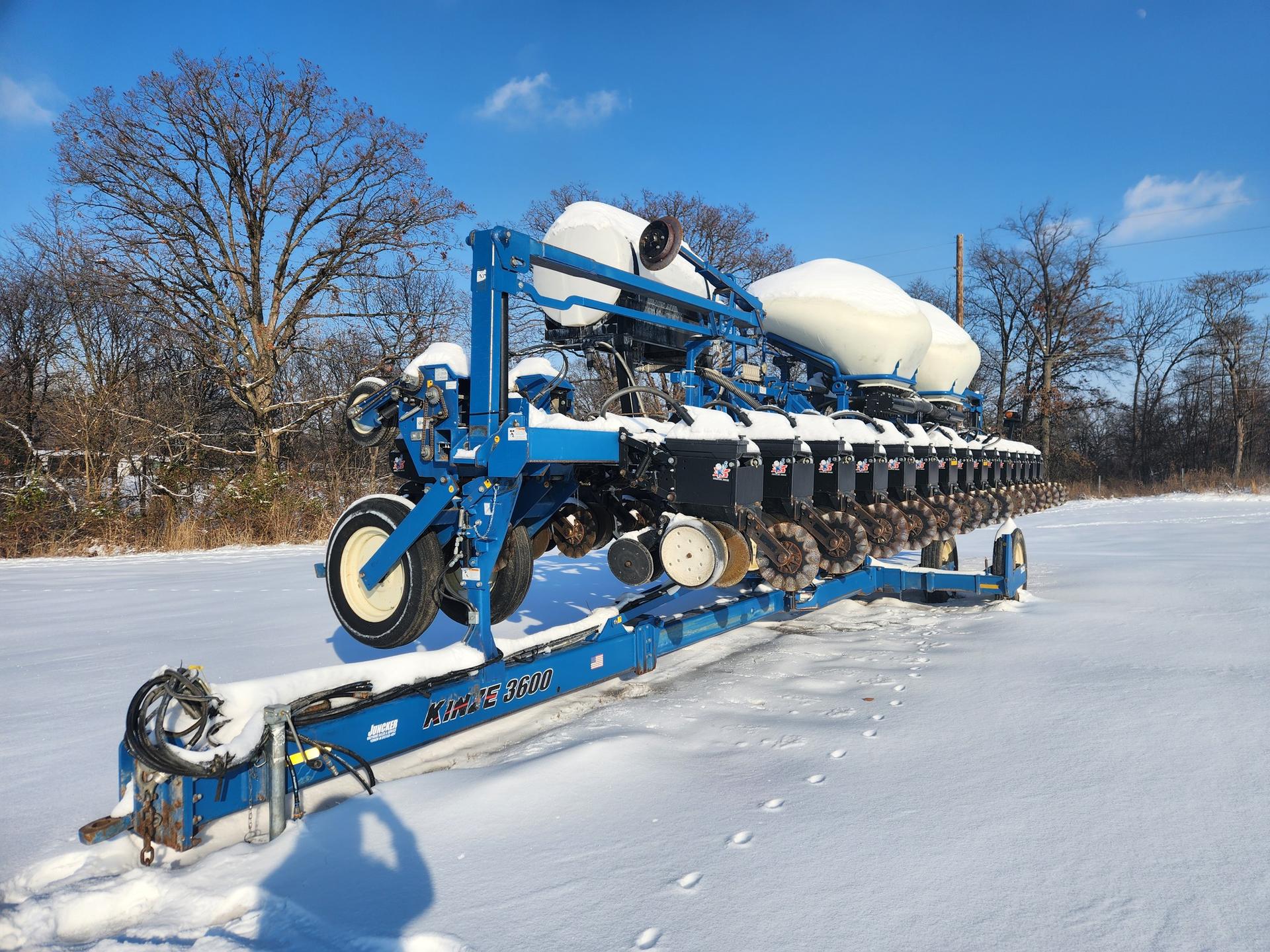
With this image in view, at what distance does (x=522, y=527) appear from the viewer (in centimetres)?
457

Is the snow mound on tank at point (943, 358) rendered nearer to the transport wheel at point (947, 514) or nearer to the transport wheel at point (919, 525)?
the transport wheel at point (947, 514)

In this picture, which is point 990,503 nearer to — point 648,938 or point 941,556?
point 941,556

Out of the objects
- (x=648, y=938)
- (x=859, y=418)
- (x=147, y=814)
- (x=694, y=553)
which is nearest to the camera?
(x=648, y=938)

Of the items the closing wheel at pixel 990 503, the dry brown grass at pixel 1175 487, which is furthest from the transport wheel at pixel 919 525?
the dry brown grass at pixel 1175 487

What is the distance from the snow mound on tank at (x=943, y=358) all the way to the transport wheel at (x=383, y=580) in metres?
6.90

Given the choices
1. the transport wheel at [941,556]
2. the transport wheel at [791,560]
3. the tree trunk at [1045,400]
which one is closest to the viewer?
the transport wheel at [791,560]

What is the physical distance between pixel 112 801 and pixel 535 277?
3.79 m

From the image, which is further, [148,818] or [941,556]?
[941,556]

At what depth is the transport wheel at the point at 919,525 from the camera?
5.77m

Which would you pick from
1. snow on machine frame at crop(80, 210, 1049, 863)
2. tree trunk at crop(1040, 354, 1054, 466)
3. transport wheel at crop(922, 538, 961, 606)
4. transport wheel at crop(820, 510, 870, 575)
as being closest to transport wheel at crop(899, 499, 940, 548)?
snow on machine frame at crop(80, 210, 1049, 863)

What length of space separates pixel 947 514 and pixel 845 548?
2.35m

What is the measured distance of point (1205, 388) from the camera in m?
33.3

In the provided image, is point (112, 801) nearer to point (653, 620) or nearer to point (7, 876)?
point (7, 876)

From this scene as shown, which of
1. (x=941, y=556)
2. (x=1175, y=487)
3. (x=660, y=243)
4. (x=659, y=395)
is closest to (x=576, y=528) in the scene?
(x=659, y=395)
